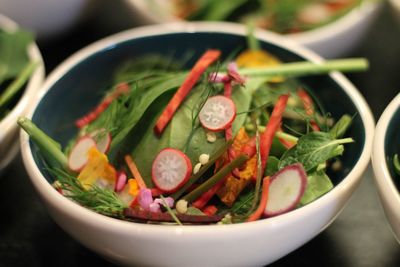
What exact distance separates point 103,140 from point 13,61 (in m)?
0.31

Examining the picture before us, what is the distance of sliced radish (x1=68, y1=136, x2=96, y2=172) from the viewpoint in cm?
86

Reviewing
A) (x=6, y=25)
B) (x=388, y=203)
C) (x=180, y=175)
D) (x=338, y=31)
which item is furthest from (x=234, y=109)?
(x=6, y=25)

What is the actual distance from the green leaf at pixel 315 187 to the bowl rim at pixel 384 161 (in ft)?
0.24

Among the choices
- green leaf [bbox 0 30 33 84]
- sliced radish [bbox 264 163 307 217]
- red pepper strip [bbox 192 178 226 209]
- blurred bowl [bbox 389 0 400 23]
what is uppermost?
blurred bowl [bbox 389 0 400 23]

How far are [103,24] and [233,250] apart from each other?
870 millimetres

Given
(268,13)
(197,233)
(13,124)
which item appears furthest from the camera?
(268,13)

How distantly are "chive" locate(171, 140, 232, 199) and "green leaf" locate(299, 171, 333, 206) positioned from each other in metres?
0.12

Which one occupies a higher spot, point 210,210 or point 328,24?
point 328,24

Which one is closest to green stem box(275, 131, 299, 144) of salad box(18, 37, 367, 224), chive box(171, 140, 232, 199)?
salad box(18, 37, 367, 224)

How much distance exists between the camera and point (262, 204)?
2.50ft

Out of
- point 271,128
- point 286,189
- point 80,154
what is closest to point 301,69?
point 271,128

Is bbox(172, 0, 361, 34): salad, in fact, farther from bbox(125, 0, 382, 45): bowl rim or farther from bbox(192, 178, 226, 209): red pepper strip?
bbox(192, 178, 226, 209): red pepper strip

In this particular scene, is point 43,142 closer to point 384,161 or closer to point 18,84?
point 18,84

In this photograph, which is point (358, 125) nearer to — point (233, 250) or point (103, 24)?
point (233, 250)
